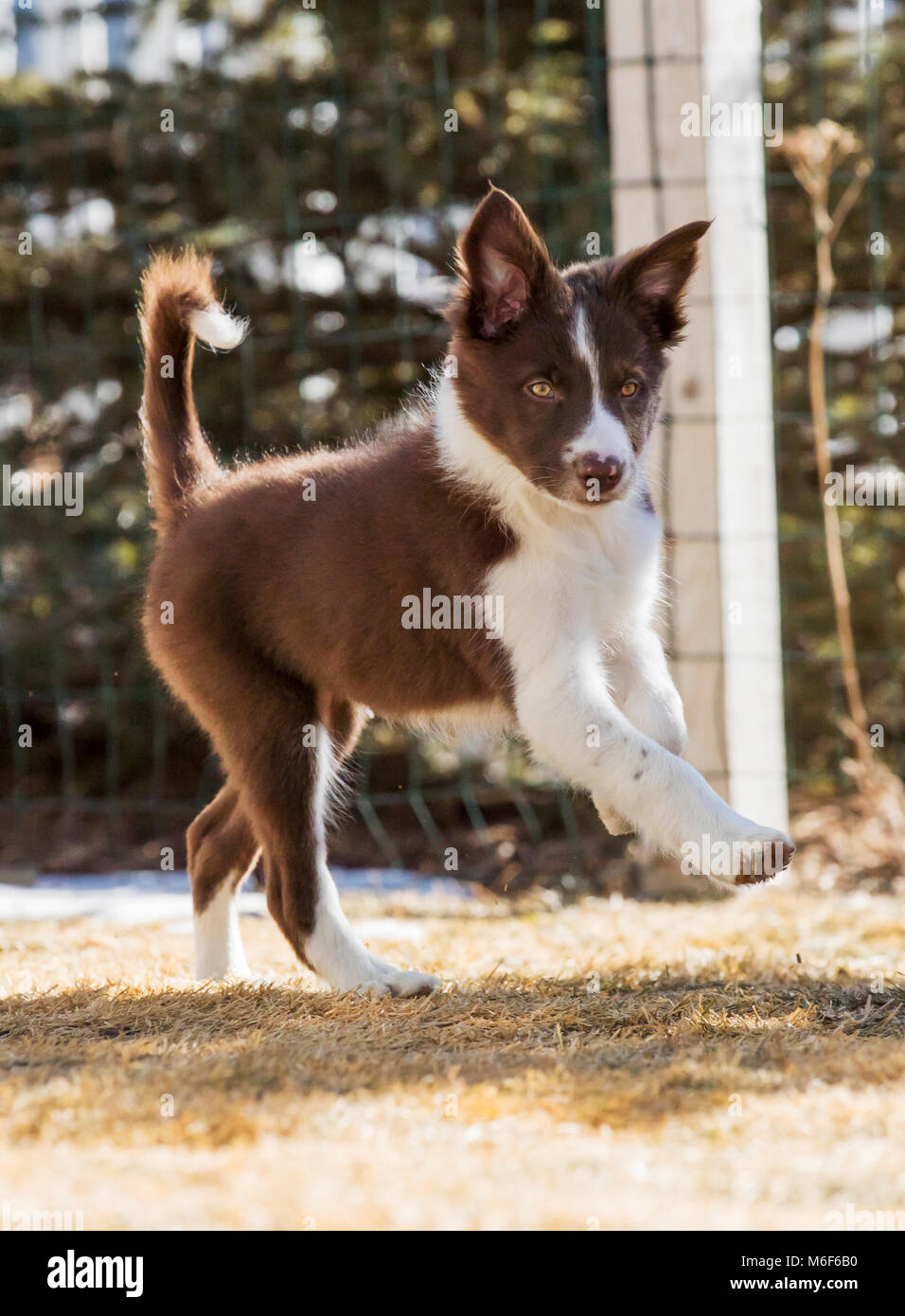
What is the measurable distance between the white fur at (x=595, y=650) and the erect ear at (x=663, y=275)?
42 centimetres

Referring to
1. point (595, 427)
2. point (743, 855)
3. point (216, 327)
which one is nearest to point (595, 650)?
point (595, 427)

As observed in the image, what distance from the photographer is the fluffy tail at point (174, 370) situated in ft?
12.8

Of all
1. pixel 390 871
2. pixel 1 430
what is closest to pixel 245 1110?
pixel 390 871

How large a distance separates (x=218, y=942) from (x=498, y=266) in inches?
70.9

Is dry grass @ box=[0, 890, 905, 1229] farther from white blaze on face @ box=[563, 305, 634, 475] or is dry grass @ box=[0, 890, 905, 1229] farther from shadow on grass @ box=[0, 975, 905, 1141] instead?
white blaze on face @ box=[563, 305, 634, 475]

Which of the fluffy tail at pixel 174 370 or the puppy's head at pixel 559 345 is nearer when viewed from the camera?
the puppy's head at pixel 559 345

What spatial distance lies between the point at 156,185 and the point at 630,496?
14.9ft

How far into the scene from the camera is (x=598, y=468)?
10.5 feet

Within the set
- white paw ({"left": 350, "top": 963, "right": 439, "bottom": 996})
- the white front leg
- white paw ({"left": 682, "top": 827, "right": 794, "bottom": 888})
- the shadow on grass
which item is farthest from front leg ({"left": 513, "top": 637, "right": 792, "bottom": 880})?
white paw ({"left": 350, "top": 963, "right": 439, "bottom": 996})

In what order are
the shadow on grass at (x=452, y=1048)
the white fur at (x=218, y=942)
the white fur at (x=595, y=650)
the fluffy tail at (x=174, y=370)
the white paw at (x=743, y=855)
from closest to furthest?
the shadow on grass at (x=452, y=1048) < the white paw at (x=743, y=855) < the white fur at (x=595, y=650) < the white fur at (x=218, y=942) < the fluffy tail at (x=174, y=370)

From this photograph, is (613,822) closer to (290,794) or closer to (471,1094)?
(290,794)

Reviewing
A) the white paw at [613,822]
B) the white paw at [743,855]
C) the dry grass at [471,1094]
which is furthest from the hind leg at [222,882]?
the white paw at [743,855]

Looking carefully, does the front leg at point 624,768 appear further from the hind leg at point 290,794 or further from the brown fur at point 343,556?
Result: the hind leg at point 290,794

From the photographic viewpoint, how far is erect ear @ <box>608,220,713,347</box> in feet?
11.5
